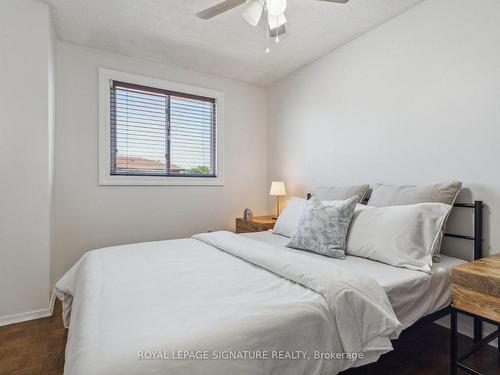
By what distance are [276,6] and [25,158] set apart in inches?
88.9

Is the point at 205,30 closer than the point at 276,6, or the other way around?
the point at 276,6

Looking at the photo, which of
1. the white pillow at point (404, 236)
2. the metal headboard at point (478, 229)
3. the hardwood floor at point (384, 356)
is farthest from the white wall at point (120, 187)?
the metal headboard at point (478, 229)

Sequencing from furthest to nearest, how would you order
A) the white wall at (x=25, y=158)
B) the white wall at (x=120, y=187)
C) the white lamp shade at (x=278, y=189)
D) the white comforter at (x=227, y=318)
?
1. the white lamp shade at (x=278, y=189)
2. the white wall at (x=120, y=187)
3. the white wall at (x=25, y=158)
4. the white comforter at (x=227, y=318)

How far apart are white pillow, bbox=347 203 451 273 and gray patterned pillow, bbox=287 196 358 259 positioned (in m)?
0.12

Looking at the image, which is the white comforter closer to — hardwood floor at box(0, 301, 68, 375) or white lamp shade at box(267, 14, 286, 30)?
hardwood floor at box(0, 301, 68, 375)

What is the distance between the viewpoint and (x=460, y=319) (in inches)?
80.3

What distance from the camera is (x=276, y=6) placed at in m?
1.90

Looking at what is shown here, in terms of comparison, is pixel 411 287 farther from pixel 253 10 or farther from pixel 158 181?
pixel 158 181

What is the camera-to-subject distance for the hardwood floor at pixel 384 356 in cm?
166

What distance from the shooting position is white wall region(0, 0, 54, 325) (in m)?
2.22

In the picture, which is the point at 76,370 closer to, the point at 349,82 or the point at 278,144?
the point at 349,82

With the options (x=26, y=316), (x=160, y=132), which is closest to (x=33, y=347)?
(x=26, y=316)

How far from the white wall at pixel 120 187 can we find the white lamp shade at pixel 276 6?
5.99ft

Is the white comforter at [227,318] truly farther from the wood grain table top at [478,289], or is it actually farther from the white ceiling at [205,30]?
the white ceiling at [205,30]
